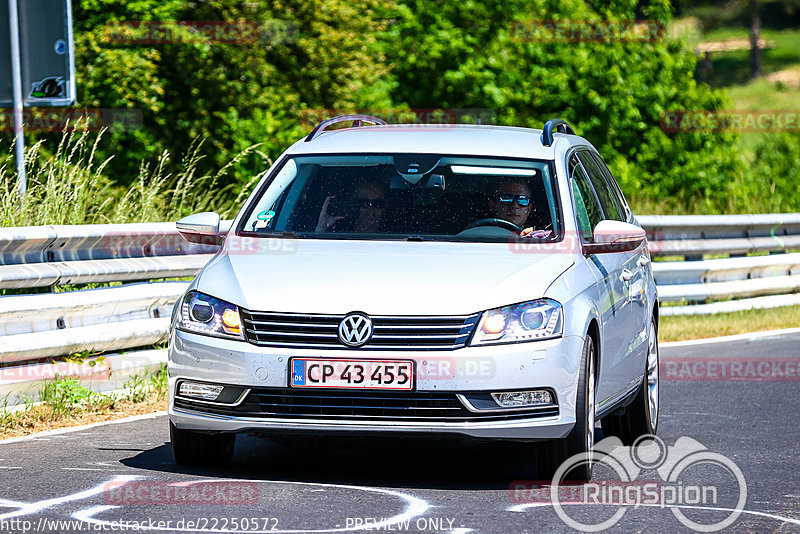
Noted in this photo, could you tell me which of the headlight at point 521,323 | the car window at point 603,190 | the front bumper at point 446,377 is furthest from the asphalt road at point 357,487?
the car window at point 603,190

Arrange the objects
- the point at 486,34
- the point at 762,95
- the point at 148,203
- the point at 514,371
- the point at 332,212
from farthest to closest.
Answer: the point at 762,95, the point at 486,34, the point at 148,203, the point at 332,212, the point at 514,371

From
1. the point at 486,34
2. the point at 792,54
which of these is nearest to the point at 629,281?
the point at 486,34

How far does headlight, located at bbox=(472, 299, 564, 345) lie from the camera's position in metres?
6.54

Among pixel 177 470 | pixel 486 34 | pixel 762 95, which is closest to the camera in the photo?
pixel 177 470

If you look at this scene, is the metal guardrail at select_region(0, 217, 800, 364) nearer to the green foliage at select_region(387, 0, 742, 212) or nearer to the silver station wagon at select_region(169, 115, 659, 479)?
the silver station wagon at select_region(169, 115, 659, 479)

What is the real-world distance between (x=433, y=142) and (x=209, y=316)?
1.89 metres

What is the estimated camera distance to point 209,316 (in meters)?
6.79

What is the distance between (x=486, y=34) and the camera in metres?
33.2

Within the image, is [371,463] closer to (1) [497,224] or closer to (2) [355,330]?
(2) [355,330]

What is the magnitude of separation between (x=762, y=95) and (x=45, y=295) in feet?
257

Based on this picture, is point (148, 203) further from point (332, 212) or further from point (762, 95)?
point (762, 95)

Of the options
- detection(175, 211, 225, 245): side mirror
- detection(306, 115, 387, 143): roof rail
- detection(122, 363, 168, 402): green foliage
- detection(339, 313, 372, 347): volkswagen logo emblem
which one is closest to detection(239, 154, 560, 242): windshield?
detection(175, 211, 225, 245): side mirror

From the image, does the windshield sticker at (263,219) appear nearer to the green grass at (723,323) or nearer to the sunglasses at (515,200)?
the sunglasses at (515,200)

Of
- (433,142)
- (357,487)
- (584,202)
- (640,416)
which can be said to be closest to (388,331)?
(357,487)
